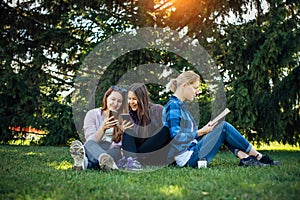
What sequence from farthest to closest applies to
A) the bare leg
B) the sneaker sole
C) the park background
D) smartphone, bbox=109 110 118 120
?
the park background < smartphone, bbox=109 110 118 120 < the bare leg < the sneaker sole

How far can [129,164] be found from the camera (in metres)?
3.78

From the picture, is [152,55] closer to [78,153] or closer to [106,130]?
[106,130]

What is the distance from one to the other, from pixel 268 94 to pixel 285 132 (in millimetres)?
975

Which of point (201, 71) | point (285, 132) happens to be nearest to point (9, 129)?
point (201, 71)

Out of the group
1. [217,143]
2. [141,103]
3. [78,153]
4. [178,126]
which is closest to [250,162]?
[217,143]

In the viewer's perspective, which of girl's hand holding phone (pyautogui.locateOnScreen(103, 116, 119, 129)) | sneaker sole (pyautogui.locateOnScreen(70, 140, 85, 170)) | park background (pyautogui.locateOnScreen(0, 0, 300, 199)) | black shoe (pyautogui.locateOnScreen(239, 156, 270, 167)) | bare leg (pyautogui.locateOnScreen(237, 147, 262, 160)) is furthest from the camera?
park background (pyautogui.locateOnScreen(0, 0, 300, 199))

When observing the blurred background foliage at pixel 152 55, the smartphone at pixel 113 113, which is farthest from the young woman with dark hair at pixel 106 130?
the blurred background foliage at pixel 152 55

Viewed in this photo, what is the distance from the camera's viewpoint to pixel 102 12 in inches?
335

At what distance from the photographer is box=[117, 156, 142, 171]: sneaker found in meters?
3.74

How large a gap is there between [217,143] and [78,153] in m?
1.46

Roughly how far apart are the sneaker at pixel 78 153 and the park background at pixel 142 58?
5.63ft

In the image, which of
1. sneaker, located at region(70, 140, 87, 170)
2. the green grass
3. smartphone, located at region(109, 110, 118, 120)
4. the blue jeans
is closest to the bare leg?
the blue jeans

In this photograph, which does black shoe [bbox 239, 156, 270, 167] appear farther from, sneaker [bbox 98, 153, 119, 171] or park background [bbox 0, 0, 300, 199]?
park background [bbox 0, 0, 300, 199]

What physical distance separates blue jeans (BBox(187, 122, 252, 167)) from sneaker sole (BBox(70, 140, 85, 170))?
3.81 feet
